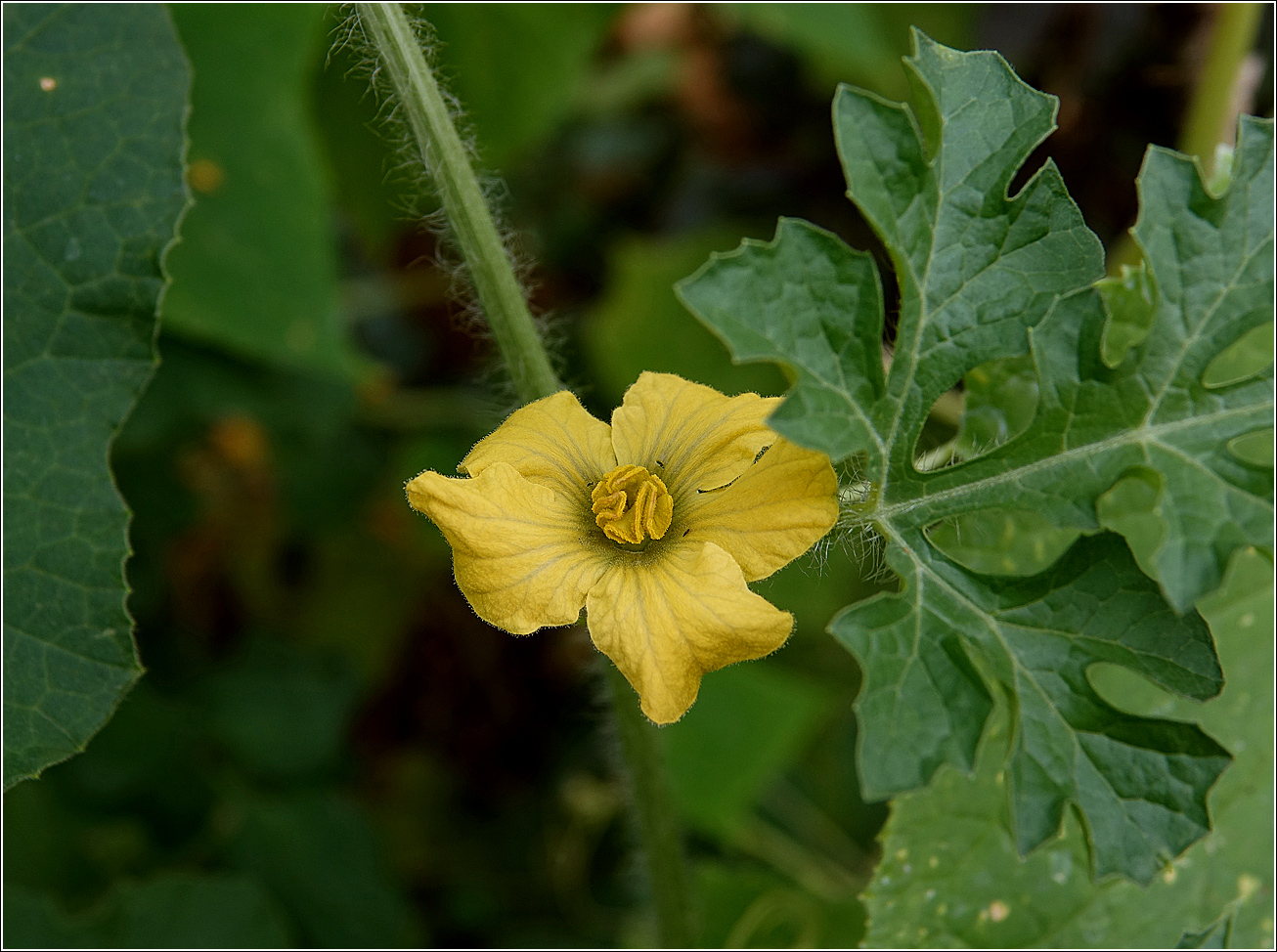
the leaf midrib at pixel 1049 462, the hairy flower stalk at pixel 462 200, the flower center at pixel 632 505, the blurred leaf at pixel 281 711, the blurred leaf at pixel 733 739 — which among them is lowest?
the blurred leaf at pixel 733 739

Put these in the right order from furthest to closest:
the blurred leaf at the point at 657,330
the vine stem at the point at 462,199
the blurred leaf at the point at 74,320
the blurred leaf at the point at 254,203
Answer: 1. the blurred leaf at the point at 657,330
2. the blurred leaf at the point at 254,203
3. the blurred leaf at the point at 74,320
4. the vine stem at the point at 462,199

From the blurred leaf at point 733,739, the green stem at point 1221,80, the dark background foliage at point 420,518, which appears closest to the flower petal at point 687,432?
the dark background foliage at point 420,518

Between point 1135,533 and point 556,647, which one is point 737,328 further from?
point 556,647

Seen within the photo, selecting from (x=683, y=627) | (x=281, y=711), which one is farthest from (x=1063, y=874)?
(x=281, y=711)

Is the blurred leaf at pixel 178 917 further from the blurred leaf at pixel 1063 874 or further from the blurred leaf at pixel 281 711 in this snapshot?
the blurred leaf at pixel 1063 874

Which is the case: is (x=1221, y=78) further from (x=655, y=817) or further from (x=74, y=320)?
(x=74, y=320)
